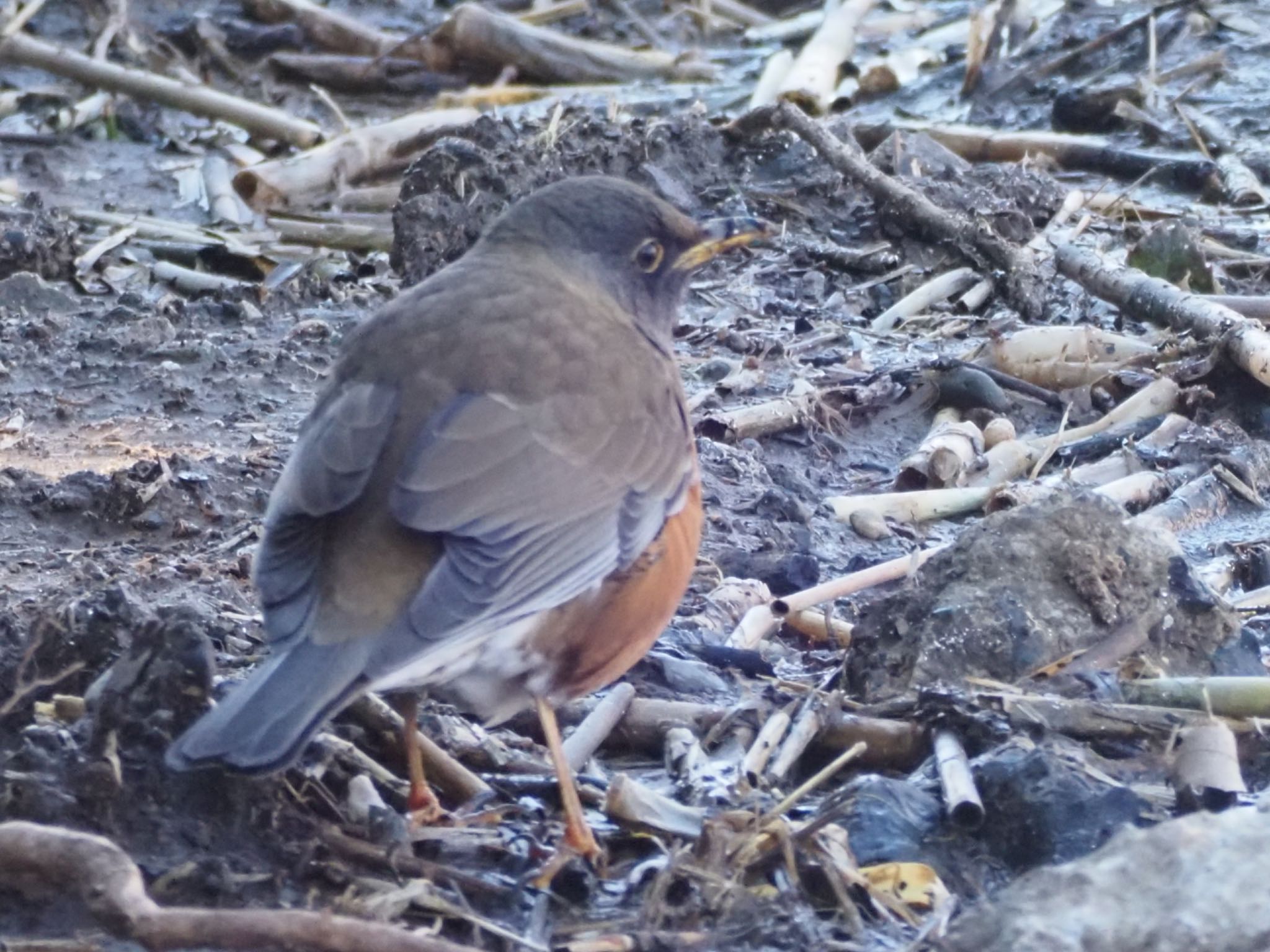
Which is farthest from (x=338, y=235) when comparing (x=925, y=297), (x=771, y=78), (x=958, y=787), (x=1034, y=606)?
(x=958, y=787)

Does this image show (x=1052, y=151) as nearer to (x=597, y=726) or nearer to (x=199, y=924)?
(x=597, y=726)

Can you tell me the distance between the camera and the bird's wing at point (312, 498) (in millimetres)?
3695

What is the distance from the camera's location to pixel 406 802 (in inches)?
155

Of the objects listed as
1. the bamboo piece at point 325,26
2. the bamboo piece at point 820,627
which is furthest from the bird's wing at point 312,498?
the bamboo piece at point 325,26

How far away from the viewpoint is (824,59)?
1164 cm

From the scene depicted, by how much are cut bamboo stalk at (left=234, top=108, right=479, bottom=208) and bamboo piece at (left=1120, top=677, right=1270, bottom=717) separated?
643 centimetres

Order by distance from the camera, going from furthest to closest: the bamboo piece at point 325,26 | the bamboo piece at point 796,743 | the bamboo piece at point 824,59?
1. the bamboo piece at point 325,26
2. the bamboo piece at point 824,59
3. the bamboo piece at point 796,743

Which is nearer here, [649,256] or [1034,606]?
[1034,606]

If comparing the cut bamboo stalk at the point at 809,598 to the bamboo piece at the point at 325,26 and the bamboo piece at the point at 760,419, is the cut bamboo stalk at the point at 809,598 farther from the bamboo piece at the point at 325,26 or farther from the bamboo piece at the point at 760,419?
the bamboo piece at the point at 325,26

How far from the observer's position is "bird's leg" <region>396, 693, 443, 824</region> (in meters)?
3.88

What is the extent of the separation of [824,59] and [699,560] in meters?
6.85

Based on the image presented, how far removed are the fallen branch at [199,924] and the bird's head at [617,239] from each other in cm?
204

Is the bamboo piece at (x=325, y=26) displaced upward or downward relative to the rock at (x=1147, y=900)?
downward

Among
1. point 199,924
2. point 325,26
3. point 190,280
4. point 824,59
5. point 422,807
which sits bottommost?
point 325,26
